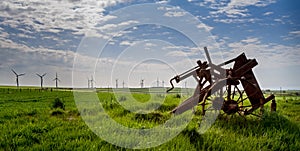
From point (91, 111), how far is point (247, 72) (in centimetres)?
512

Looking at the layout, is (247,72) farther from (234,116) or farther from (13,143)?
(13,143)

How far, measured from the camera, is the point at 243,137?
6.12 m

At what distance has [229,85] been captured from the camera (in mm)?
6938

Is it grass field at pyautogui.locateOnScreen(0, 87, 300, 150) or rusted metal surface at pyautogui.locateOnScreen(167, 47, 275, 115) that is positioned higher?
rusted metal surface at pyautogui.locateOnScreen(167, 47, 275, 115)

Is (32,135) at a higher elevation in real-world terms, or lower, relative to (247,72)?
lower

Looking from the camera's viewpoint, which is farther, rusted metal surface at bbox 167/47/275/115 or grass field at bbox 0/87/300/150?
rusted metal surface at bbox 167/47/275/115

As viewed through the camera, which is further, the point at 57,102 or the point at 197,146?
the point at 57,102

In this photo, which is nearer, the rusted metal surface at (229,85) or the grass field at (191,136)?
the grass field at (191,136)

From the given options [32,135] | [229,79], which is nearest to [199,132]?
[229,79]

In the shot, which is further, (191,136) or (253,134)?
(253,134)

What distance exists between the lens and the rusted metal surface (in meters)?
6.91

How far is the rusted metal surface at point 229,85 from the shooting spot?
691 centimetres

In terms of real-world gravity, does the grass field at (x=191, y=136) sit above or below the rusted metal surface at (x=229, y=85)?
below

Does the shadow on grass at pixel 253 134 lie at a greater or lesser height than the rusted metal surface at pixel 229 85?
lesser
